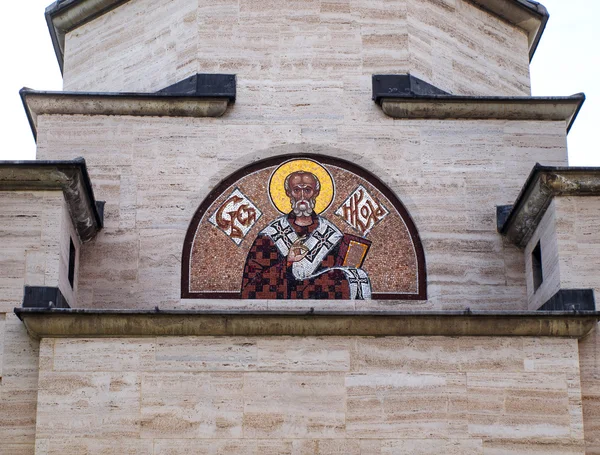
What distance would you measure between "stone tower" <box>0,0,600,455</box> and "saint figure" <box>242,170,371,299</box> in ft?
0.07

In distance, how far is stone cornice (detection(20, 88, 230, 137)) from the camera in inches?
701

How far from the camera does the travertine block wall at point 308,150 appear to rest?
1708cm

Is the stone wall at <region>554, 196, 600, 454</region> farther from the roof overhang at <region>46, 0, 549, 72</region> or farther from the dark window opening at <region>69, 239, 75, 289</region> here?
the dark window opening at <region>69, 239, 75, 289</region>

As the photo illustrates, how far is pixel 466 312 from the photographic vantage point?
15.4m

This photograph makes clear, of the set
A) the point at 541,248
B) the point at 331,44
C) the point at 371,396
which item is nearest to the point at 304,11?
the point at 331,44

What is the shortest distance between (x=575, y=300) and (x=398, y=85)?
375 cm

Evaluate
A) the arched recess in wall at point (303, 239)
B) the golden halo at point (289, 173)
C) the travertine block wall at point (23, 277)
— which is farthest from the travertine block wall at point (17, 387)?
the golden halo at point (289, 173)

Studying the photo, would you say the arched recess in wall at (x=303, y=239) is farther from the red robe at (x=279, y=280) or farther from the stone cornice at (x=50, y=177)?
the stone cornice at (x=50, y=177)

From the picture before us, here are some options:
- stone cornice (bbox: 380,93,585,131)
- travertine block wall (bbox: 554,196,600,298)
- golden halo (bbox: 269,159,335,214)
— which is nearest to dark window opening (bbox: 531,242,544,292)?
travertine block wall (bbox: 554,196,600,298)

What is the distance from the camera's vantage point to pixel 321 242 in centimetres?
1722

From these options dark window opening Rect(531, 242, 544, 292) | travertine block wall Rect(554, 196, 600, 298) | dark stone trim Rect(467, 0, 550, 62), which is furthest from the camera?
dark stone trim Rect(467, 0, 550, 62)

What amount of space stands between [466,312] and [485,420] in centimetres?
107

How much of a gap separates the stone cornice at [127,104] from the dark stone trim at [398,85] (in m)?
1.76

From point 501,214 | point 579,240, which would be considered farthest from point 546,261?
point 501,214
